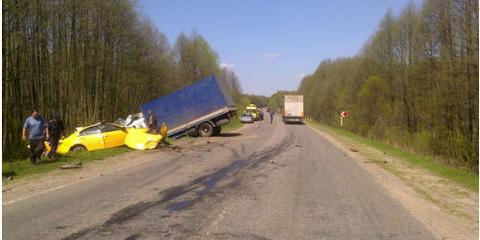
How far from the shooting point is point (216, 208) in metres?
7.70

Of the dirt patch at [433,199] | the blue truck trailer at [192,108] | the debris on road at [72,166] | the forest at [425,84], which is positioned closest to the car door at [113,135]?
the blue truck trailer at [192,108]

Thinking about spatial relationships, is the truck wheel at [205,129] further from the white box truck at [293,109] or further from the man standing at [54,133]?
the white box truck at [293,109]

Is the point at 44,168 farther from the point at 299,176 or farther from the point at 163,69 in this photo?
the point at 163,69

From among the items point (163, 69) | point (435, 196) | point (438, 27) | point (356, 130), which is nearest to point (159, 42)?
point (163, 69)

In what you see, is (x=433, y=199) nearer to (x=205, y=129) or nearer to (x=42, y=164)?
(x=42, y=164)

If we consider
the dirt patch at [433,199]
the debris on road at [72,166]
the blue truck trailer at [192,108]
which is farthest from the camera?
the blue truck trailer at [192,108]

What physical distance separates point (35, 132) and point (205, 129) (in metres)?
15.0

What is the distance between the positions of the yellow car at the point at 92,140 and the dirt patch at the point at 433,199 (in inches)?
447

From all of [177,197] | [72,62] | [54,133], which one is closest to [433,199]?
[177,197]

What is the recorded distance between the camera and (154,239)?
5852mm

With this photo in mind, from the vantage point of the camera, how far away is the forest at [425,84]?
918 inches

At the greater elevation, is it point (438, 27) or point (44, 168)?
point (438, 27)

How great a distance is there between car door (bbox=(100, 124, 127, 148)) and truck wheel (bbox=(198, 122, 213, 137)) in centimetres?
757

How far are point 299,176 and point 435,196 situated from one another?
3295mm
